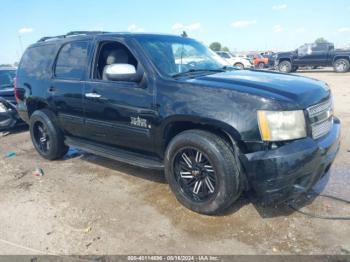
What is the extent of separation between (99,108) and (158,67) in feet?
3.45

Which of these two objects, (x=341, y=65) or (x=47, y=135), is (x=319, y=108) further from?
(x=341, y=65)

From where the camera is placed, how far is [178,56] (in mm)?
4367

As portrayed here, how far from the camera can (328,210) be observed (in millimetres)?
3666

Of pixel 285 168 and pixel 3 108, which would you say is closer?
pixel 285 168

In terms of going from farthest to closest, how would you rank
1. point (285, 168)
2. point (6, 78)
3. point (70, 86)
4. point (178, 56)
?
point (6, 78) < point (70, 86) < point (178, 56) < point (285, 168)

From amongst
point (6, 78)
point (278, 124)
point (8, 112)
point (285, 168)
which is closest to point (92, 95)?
point (278, 124)

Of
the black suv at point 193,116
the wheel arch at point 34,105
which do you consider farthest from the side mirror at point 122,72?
the wheel arch at point 34,105

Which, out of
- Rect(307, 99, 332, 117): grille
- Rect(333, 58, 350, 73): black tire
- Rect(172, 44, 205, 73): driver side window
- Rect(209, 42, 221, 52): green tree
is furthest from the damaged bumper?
Rect(209, 42, 221, 52): green tree

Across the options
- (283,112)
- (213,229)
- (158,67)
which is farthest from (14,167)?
(283,112)

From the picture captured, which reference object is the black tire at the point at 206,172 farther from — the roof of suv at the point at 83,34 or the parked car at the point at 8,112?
the parked car at the point at 8,112

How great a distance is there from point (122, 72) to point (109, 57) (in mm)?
798

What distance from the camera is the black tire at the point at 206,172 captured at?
337 centimetres

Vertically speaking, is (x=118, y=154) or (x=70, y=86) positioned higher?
(x=70, y=86)

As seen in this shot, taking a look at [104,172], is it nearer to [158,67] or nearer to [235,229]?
[158,67]
